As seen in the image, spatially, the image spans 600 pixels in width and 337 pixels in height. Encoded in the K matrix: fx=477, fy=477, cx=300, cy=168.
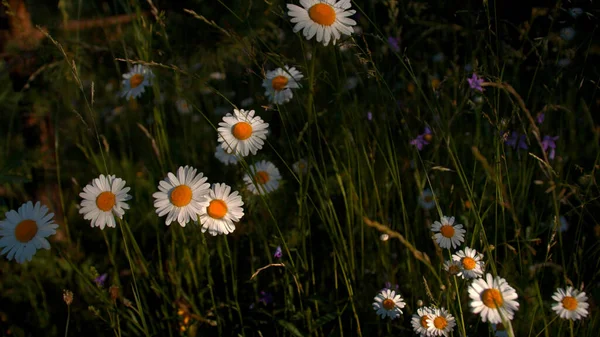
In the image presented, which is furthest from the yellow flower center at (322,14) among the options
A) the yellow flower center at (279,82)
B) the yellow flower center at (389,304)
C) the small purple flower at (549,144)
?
the small purple flower at (549,144)

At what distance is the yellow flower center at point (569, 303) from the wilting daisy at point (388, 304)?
1.18 feet

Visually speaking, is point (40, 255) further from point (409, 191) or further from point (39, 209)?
point (409, 191)

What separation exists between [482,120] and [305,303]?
3.79 ft

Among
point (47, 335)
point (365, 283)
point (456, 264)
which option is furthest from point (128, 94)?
point (456, 264)

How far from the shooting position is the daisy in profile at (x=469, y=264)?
3.48 feet

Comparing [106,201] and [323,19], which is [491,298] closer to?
[323,19]

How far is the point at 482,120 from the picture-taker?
80.0 inches


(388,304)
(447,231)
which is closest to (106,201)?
(388,304)

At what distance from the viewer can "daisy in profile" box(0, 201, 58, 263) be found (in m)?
1.08

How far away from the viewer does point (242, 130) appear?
4.08ft

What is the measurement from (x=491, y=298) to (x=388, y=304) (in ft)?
1.03

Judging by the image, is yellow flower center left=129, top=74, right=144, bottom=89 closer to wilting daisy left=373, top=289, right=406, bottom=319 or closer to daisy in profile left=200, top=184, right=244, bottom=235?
daisy in profile left=200, top=184, right=244, bottom=235

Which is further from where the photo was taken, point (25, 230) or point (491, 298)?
point (25, 230)

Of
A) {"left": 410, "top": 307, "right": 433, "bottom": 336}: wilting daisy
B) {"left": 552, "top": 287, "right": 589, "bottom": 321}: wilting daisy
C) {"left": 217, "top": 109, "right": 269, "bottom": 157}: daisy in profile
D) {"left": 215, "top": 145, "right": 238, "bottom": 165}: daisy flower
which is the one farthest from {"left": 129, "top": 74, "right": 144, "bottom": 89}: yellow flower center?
{"left": 552, "top": 287, "right": 589, "bottom": 321}: wilting daisy
